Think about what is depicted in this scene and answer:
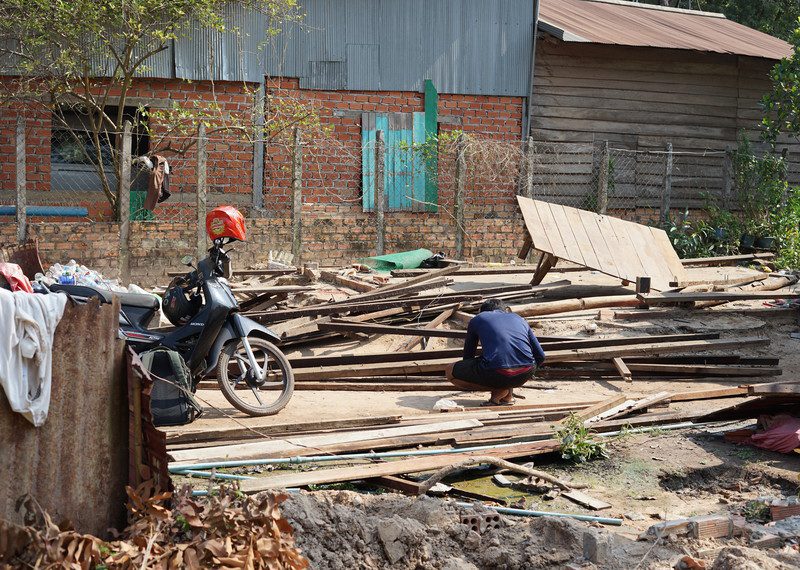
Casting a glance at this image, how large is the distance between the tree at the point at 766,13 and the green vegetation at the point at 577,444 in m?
23.5

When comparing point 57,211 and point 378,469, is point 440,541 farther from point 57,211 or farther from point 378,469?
point 57,211

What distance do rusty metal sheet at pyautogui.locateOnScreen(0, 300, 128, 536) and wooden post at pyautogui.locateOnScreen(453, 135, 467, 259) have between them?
12.5 metres

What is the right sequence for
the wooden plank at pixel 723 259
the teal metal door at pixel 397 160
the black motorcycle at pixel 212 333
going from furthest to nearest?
the teal metal door at pixel 397 160 → the wooden plank at pixel 723 259 → the black motorcycle at pixel 212 333

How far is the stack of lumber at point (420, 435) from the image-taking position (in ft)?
20.9

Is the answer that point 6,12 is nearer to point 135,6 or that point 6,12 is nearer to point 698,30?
point 135,6

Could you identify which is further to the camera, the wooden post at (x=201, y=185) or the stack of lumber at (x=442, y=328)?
the wooden post at (x=201, y=185)

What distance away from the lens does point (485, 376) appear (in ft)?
28.9

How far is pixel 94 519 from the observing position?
15.5 feet

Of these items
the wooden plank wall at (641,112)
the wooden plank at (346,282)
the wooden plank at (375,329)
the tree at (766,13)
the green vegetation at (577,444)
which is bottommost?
the green vegetation at (577,444)

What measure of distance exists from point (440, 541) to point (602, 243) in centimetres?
857

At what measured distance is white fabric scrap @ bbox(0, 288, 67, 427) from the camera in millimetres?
4445

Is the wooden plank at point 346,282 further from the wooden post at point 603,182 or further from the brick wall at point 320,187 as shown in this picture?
the wooden post at point 603,182

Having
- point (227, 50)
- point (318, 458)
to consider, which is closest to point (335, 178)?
point (227, 50)

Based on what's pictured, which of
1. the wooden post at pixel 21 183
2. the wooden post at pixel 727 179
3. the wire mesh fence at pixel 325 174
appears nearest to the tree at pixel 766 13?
the wooden post at pixel 727 179
